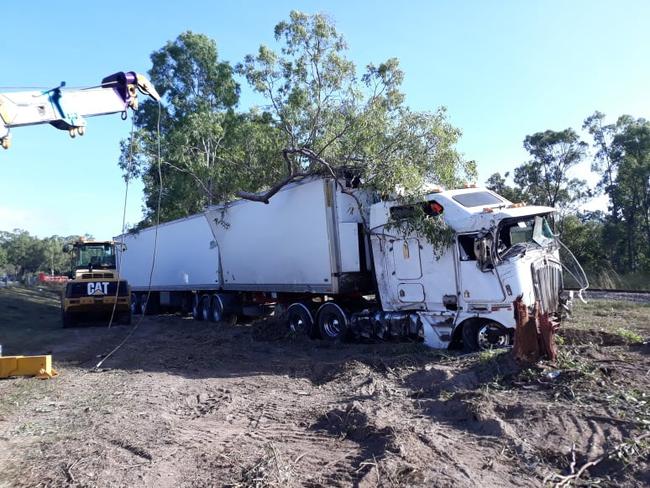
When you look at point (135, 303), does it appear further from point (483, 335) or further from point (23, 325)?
point (483, 335)

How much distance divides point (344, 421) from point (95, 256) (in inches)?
666

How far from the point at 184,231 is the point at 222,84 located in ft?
50.9

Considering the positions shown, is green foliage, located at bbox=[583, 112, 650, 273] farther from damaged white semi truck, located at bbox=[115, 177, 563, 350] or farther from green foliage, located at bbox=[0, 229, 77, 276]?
green foliage, located at bbox=[0, 229, 77, 276]

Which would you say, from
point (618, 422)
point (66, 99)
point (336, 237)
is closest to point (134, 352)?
point (336, 237)

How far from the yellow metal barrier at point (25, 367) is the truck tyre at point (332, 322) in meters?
5.55

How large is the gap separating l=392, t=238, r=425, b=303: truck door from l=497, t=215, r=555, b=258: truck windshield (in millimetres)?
1683

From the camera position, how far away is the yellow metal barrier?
894 cm

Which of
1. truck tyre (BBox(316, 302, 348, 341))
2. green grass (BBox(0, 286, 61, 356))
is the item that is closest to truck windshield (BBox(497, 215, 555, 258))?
truck tyre (BBox(316, 302, 348, 341))

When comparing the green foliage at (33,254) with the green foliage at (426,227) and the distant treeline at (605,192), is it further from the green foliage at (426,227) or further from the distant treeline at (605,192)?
the green foliage at (426,227)

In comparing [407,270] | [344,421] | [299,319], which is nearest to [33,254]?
[299,319]

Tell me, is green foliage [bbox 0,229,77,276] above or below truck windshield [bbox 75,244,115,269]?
above

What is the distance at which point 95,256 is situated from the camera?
20203mm

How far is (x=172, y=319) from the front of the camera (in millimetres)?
20375

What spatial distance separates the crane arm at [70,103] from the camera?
6.72 m
